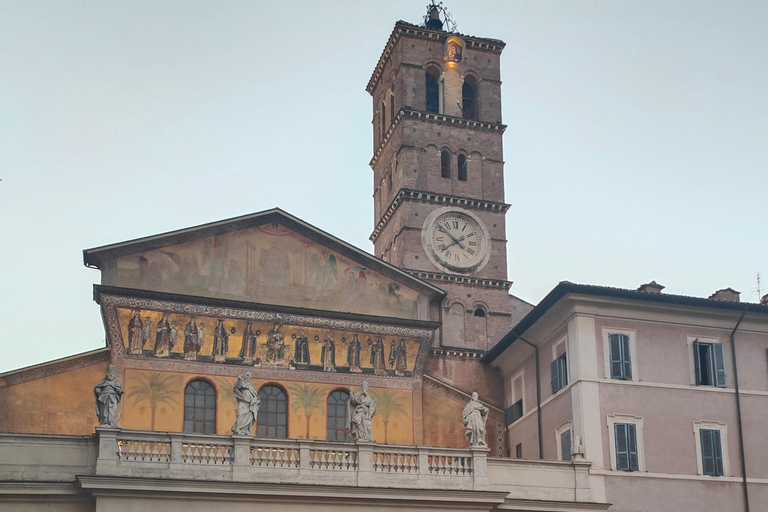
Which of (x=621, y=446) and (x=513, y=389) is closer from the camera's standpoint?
(x=621, y=446)

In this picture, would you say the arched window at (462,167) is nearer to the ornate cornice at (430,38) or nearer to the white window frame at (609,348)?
the ornate cornice at (430,38)

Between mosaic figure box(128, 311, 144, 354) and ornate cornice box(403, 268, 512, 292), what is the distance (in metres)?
14.3

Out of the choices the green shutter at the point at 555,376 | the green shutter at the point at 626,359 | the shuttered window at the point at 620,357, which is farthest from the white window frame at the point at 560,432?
the green shutter at the point at 626,359

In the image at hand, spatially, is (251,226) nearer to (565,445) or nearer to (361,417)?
(361,417)

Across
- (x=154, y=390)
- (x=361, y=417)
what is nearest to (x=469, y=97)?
(x=154, y=390)

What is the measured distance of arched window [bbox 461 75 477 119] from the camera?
4644 cm

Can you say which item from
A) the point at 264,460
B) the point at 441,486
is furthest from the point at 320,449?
the point at 441,486

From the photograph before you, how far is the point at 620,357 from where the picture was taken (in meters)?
27.8

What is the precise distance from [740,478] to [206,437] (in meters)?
13.2

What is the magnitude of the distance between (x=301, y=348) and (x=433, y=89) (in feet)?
62.9

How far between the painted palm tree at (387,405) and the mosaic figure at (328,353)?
1.37 meters

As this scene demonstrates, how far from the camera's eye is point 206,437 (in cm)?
2364

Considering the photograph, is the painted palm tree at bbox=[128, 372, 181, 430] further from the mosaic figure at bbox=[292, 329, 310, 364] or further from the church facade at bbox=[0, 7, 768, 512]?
the mosaic figure at bbox=[292, 329, 310, 364]

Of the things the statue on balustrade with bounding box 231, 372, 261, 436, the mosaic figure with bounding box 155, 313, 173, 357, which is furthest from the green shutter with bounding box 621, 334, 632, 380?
the mosaic figure with bounding box 155, 313, 173, 357
